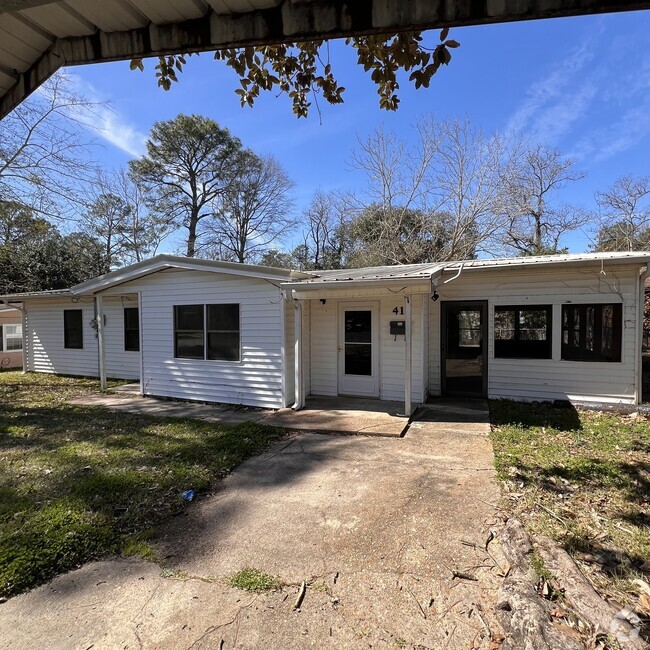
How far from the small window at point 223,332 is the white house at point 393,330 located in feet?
0.07

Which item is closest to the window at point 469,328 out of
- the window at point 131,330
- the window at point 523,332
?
the window at point 523,332

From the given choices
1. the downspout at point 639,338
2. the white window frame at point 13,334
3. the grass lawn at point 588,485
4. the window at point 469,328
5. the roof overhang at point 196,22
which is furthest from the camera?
the white window frame at point 13,334

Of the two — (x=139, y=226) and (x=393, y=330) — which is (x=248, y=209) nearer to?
(x=139, y=226)

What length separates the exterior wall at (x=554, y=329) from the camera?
698cm

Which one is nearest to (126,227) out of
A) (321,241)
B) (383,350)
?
(321,241)

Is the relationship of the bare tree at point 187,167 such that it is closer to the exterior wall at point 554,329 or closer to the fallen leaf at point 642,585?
the exterior wall at point 554,329

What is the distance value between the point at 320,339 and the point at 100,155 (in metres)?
8.99

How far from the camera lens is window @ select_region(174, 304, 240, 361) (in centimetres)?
791

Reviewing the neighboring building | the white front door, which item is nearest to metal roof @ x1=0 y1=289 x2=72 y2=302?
the neighboring building

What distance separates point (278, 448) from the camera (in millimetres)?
5340

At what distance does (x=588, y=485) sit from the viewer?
3.98 metres

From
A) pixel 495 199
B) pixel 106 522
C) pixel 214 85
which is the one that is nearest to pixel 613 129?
pixel 495 199

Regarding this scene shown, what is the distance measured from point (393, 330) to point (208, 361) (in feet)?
12.9

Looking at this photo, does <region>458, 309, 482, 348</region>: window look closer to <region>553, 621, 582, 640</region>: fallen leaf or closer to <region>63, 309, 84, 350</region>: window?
<region>553, 621, 582, 640</region>: fallen leaf
